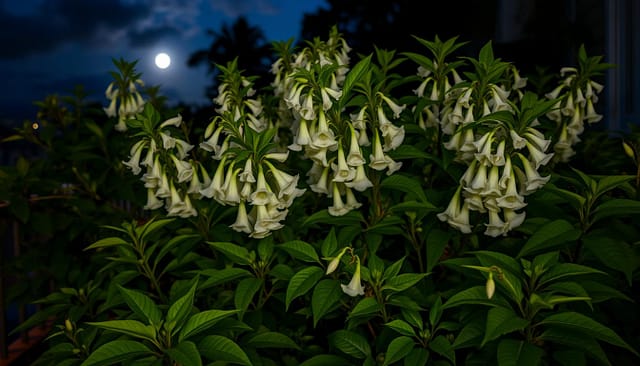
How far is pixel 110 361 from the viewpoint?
3.96 feet

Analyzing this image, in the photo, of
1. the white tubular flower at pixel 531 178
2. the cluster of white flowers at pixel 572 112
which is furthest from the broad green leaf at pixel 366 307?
the cluster of white flowers at pixel 572 112

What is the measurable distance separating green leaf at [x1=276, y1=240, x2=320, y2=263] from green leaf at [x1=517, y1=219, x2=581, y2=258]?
22.9 inches

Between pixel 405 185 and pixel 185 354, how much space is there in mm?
858

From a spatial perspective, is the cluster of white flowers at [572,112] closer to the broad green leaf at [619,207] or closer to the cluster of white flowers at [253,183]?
the broad green leaf at [619,207]

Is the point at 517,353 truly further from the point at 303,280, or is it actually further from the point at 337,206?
the point at 337,206

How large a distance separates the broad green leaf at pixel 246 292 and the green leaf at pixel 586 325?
0.78 meters

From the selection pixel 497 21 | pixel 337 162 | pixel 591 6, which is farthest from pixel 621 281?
pixel 497 21

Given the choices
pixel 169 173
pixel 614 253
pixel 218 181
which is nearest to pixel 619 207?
pixel 614 253

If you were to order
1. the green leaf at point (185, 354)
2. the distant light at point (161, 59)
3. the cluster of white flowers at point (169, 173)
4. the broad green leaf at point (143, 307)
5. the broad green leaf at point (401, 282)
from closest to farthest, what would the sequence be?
the green leaf at point (185, 354), the broad green leaf at point (143, 307), the broad green leaf at point (401, 282), the cluster of white flowers at point (169, 173), the distant light at point (161, 59)

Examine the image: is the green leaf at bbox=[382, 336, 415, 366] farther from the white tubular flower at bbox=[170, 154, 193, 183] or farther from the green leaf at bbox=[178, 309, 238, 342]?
the white tubular flower at bbox=[170, 154, 193, 183]

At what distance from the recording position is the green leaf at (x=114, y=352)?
3.95 feet

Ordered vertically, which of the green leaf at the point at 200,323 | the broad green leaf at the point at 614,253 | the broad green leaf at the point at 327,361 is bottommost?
the broad green leaf at the point at 327,361

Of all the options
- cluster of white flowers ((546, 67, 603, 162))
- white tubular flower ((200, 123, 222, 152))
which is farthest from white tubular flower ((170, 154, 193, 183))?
cluster of white flowers ((546, 67, 603, 162))

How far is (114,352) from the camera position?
1.22 meters
